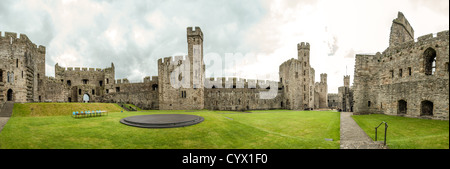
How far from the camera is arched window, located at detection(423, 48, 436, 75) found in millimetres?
15128

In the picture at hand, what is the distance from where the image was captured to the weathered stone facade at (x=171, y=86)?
23764 millimetres

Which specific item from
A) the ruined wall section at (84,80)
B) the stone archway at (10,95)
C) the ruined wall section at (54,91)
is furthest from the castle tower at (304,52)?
the ruined wall section at (54,91)

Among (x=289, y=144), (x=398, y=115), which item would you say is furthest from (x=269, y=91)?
(x=289, y=144)

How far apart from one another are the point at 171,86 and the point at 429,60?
33.9 metres

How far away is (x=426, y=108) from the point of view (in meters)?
15.4

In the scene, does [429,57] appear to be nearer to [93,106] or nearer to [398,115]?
[398,115]

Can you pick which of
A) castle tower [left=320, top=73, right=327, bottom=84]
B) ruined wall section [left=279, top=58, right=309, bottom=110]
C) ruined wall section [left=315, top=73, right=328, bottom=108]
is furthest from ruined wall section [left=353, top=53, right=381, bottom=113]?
castle tower [left=320, top=73, right=327, bottom=84]

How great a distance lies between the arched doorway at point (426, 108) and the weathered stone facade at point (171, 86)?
74.4 feet

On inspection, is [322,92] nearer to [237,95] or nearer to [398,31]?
[237,95]

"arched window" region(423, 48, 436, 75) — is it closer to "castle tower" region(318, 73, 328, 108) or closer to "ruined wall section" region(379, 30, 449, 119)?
"ruined wall section" region(379, 30, 449, 119)

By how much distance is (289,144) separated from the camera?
8703 mm

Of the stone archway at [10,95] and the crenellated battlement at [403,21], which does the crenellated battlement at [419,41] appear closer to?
the crenellated battlement at [403,21]

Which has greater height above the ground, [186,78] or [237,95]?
[186,78]

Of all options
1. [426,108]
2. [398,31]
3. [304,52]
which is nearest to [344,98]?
[304,52]
